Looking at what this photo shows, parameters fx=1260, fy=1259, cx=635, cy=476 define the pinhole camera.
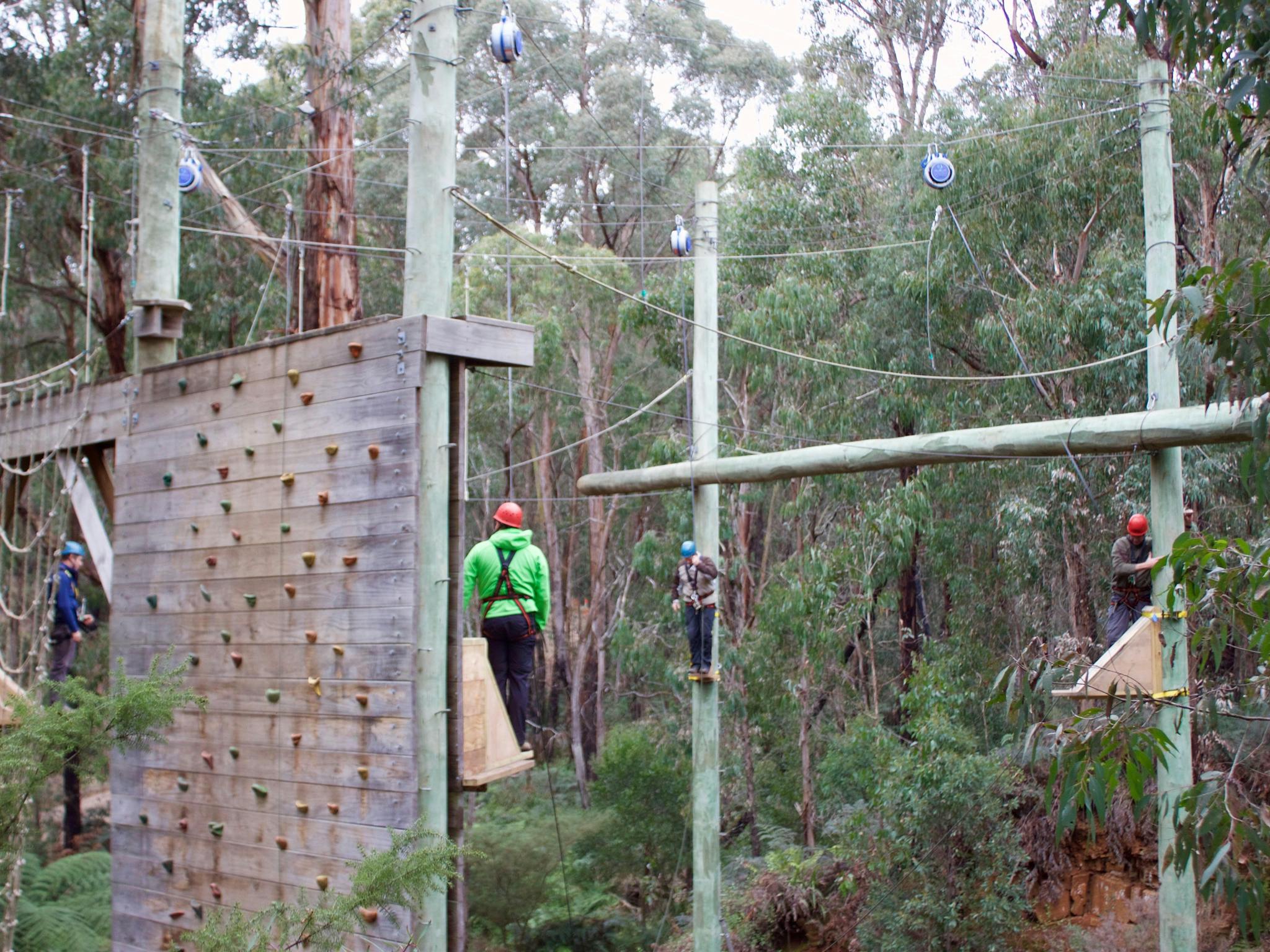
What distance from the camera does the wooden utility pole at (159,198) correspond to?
23.9ft

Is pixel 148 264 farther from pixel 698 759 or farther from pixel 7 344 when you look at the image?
pixel 7 344

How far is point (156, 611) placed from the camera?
6684mm

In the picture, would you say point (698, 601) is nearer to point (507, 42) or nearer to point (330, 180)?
point (507, 42)

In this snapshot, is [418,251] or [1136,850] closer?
[418,251]

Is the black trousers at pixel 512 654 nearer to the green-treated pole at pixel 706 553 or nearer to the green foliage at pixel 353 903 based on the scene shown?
the green foliage at pixel 353 903

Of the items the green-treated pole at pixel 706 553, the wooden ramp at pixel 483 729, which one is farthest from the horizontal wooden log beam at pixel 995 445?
the wooden ramp at pixel 483 729

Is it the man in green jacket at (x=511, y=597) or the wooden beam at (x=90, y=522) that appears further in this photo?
the wooden beam at (x=90, y=522)

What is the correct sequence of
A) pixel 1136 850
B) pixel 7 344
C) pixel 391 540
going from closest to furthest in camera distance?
1. pixel 391 540
2. pixel 1136 850
3. pixel 7 344

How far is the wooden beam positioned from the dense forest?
1.69 m

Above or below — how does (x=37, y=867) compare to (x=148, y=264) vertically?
below

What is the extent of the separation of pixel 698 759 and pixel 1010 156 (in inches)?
306

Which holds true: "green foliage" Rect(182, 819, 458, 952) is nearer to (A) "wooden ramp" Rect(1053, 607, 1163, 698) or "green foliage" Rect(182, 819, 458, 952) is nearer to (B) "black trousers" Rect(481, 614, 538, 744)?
(B) "black trousers" Rect(481, 614, 538, 744)

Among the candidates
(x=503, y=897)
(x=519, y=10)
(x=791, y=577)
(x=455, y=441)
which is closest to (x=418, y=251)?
(x=455, y=441)

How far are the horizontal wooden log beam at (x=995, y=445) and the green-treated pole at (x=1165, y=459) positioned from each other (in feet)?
1.31
